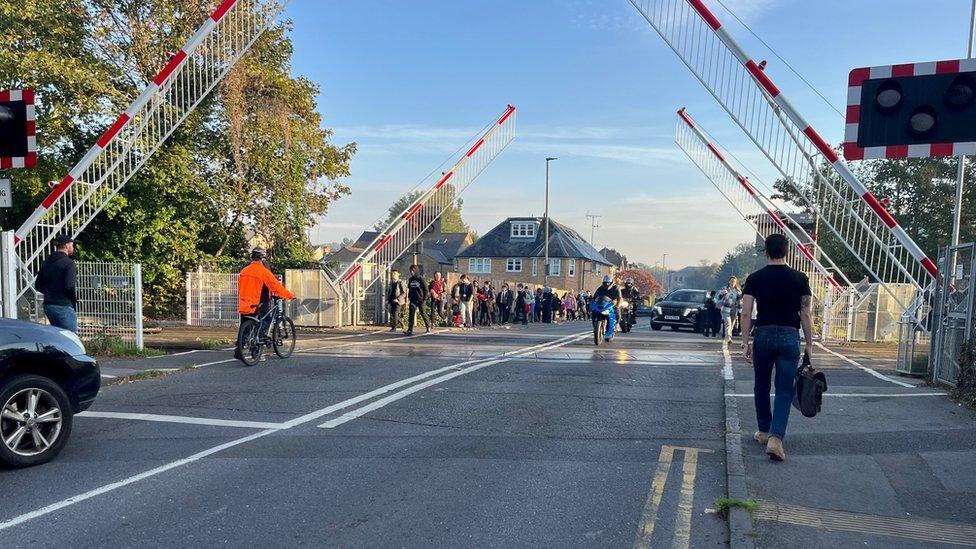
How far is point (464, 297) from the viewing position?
2059cm

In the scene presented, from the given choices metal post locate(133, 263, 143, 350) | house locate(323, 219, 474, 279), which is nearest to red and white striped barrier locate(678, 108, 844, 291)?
metal post locate(133, 263, 143, 350)

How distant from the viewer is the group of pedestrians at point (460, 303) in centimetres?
1721

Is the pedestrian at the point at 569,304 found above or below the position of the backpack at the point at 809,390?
below

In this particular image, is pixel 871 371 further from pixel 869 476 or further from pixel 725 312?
pixel 869 476

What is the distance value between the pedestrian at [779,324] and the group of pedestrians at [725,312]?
9.72m

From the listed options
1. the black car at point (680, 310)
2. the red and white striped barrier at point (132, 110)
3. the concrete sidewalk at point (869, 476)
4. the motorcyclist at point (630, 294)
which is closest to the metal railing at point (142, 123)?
the red and white striped barrier at point (132, 110)

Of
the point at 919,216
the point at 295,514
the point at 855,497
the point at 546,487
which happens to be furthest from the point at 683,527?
the point at 919,216

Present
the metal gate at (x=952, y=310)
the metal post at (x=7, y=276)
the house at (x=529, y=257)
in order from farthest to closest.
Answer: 1. the house at (x=529, y=257)
2. the metal post at (x=7, y=276)
3. the metal gate at (x=952, y=310)

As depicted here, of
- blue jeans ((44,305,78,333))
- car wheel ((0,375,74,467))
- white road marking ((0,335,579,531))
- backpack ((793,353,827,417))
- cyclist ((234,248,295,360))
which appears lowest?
white road marking ((0,335,579,531))

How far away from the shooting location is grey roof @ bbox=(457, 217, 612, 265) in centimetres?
6153

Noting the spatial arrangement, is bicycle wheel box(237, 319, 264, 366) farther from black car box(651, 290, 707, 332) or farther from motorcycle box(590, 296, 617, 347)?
black car box(651, 290, 707, 332)

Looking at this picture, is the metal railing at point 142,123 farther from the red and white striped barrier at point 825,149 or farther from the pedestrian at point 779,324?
the pedestrian at point 779,324

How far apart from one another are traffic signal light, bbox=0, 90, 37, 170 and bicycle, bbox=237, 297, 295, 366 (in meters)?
3.56

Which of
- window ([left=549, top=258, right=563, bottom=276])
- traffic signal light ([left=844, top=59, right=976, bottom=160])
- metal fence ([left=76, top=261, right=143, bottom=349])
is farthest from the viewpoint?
window ([left=549, top=258, right=563, bottom=276])
